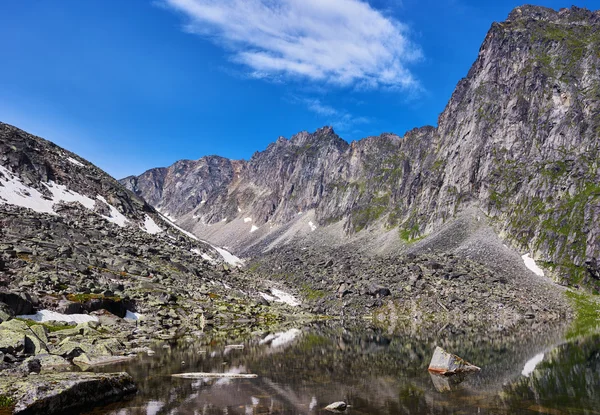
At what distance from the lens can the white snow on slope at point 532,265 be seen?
12690cm

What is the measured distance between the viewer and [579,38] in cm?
19475

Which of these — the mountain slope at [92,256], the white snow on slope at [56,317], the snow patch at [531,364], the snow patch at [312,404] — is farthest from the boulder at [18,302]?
the snow patch at [531,364]

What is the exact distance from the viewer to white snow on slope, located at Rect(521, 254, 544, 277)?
416 feet

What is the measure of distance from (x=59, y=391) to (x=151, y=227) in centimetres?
13386

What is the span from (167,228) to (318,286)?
66.0m

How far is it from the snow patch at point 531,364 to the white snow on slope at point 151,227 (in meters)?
123

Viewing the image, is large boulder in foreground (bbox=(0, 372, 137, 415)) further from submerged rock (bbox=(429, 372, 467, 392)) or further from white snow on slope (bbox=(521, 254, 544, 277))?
white snow on slope (bbox=(521, 254, 544, 277))

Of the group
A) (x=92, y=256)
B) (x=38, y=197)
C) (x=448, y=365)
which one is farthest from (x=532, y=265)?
(x=38, y=197)

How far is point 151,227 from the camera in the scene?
146875mm

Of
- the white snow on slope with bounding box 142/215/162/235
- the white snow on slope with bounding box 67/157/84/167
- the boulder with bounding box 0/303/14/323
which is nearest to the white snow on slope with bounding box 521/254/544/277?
the white snow on slope with bounding box 142/215/162/235

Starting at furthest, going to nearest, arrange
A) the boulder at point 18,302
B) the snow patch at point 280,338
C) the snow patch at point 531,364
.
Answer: the snow patch at point 280,338 < the boulder at point 18,302 < the snow patch at point 531,364

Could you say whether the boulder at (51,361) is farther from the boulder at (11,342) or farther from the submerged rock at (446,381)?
the submerged rock at (446,381)

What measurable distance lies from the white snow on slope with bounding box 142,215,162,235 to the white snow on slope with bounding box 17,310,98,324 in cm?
8809

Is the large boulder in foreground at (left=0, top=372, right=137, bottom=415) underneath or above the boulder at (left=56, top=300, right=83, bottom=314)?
above
